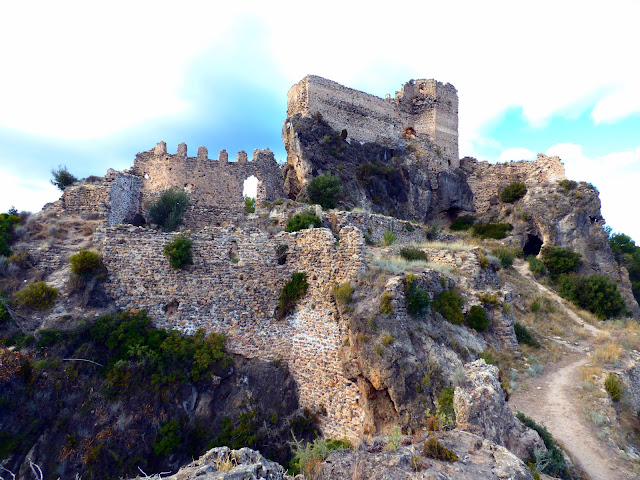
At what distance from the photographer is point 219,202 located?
22.4m

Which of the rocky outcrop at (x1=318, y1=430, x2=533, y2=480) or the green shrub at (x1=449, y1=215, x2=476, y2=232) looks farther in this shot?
the green shrub at (x1=449, y1=215, x2=476, y2=232)

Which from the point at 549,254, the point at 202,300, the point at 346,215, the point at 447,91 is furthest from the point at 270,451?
the point at 447,91

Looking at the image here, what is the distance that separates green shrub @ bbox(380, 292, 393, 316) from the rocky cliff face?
14421 millimetres

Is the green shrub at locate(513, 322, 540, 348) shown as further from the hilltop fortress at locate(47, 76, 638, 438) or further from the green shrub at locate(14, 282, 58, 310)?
the green shrub at locate(14, 282, 58, 310)

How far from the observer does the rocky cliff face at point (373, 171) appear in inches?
1000

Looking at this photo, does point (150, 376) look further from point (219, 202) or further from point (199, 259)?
point (219, 202)

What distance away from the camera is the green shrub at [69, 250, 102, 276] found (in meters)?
11.5

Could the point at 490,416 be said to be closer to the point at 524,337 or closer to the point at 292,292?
the point at 292,292

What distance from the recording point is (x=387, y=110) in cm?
3159

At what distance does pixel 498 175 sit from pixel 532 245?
8.36 meters

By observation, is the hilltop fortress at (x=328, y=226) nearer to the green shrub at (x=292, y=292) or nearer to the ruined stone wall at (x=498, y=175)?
the ruined stone wall at (x=498, y=175)

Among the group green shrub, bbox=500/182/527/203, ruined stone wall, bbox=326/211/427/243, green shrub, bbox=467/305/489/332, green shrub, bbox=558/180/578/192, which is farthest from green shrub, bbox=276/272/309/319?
green shrub, bbox=500/182/527/203

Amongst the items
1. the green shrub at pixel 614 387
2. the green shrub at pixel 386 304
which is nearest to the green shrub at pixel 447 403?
the green shrub at pixel 386 304

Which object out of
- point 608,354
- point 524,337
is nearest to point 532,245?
point 524,337
